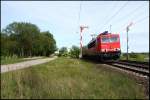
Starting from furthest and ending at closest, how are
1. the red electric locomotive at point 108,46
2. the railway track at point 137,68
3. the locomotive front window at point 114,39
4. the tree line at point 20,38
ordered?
the tree line at point 20,38
the locomotive front window at point 114,39
the red electric locomotive at point 108,46
the railway track at point 137,68

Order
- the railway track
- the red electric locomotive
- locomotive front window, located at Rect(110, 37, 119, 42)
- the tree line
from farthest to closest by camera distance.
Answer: the tree line → locomotive front window, located at Rect(110, 37, 119, 42) → the red electric locomotive → the railway track

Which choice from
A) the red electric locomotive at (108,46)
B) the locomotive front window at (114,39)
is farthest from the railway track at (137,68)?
the locomotive front window at (114,39)

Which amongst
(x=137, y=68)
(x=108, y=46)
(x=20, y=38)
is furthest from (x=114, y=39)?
(x=20, y=38)

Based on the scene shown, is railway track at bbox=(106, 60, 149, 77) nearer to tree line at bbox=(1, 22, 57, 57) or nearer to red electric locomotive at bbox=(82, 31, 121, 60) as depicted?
red electric locomotive at bbox=(82, 31, 121, 60)

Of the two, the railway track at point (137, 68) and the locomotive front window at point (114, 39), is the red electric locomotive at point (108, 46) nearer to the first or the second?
the locomotive front window at point (114, 39)

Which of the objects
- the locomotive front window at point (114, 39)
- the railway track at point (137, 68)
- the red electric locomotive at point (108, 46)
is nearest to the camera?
the railway track at point (137, 68)

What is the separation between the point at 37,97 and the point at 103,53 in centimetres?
2679

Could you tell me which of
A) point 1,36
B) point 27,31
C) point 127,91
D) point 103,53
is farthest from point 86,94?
point 1,36

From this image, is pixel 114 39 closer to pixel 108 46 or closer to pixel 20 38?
pixel 108 46

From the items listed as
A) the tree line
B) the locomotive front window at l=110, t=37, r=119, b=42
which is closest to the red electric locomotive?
the locomotive front window at l=110, t=37, r=119, b=42

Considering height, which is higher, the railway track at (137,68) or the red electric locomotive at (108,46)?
the red electric locomotive at (108,46)

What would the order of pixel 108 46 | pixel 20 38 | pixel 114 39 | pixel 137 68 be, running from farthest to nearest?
pixel 20 38, pixel 114 39, pixel 108 46, pixel 137 68

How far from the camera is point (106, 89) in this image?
9.02 m

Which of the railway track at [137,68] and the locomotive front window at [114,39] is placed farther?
the locomotive front window at [114,39]
